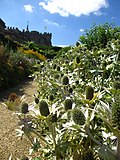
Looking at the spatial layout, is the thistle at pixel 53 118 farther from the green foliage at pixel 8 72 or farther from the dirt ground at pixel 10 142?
the green foliage at pixel 8 72

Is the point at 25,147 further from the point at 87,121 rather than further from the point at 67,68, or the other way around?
the point at 87,121

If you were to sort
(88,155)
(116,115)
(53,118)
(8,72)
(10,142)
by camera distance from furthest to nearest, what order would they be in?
1. (8,72)
2. (10,142)
3. (53,118)
4. (88,155)
5. (116,115)

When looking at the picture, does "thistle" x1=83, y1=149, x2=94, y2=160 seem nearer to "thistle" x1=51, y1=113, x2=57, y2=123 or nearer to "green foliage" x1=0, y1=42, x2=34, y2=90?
"thistle" x1=51, y1=113, x2=57, y2=123

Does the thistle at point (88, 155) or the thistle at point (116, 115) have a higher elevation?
the thistle at point (116, 115)

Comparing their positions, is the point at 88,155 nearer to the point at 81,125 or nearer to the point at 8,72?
the point at 81,125

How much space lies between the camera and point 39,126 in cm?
403

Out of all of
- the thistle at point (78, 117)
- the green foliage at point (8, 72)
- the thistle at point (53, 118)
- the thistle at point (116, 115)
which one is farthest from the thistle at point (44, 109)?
the green foliage at point (8, 72)

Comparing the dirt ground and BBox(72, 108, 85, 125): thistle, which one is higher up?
BBox(72, 108, 85, 125): thistle

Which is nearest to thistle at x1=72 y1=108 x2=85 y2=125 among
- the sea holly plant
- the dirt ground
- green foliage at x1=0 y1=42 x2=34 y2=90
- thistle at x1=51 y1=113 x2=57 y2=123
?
the sea holly plant

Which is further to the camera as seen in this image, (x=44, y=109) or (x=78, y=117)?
(x=44, y=109)

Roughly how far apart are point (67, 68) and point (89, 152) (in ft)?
9.85

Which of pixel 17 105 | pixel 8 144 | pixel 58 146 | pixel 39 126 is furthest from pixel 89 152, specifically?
pixel 8 144

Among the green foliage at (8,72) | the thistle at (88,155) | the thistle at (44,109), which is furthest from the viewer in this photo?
the green foliage at (8,72)

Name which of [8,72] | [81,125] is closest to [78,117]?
[81,125]
